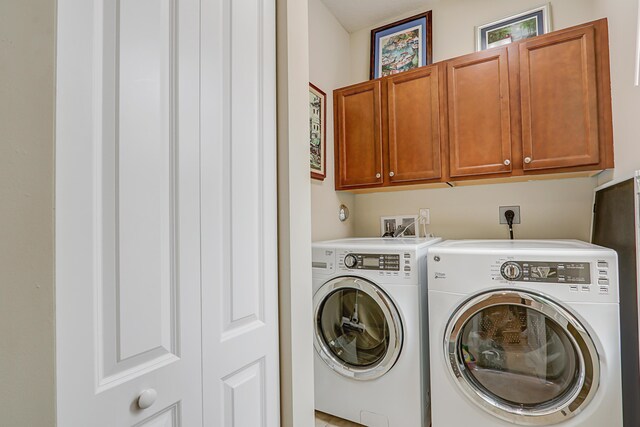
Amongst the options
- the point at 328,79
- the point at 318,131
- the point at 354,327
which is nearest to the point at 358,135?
the point at 318,131

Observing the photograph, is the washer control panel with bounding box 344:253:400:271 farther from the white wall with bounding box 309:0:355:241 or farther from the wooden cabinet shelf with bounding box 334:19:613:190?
the wooden cabinet shelf with bounding box 334:19:613:190

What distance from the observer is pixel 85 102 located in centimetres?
51

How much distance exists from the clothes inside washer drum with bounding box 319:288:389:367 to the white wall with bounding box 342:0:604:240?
3.16 ft

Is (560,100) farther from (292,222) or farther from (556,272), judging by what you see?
(292,222)

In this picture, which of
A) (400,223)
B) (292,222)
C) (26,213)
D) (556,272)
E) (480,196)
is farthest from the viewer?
(400,223)

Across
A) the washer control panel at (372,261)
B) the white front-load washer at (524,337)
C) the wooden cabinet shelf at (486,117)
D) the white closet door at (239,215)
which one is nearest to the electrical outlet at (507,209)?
the wooden cabinet shelf at (486,117)

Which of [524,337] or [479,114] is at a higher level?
[479,114]

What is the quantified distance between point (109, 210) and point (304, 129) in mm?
656

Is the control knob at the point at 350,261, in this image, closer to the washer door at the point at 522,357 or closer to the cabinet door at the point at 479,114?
the washer door at the point at 522,357

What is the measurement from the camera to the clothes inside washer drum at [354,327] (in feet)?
5.39

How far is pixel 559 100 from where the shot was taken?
5.53 feet

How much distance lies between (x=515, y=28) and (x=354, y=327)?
223 centimetres

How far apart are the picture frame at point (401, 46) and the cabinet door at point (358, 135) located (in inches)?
12.5

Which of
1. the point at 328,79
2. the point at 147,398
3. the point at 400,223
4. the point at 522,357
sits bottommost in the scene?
the point at 522,357
